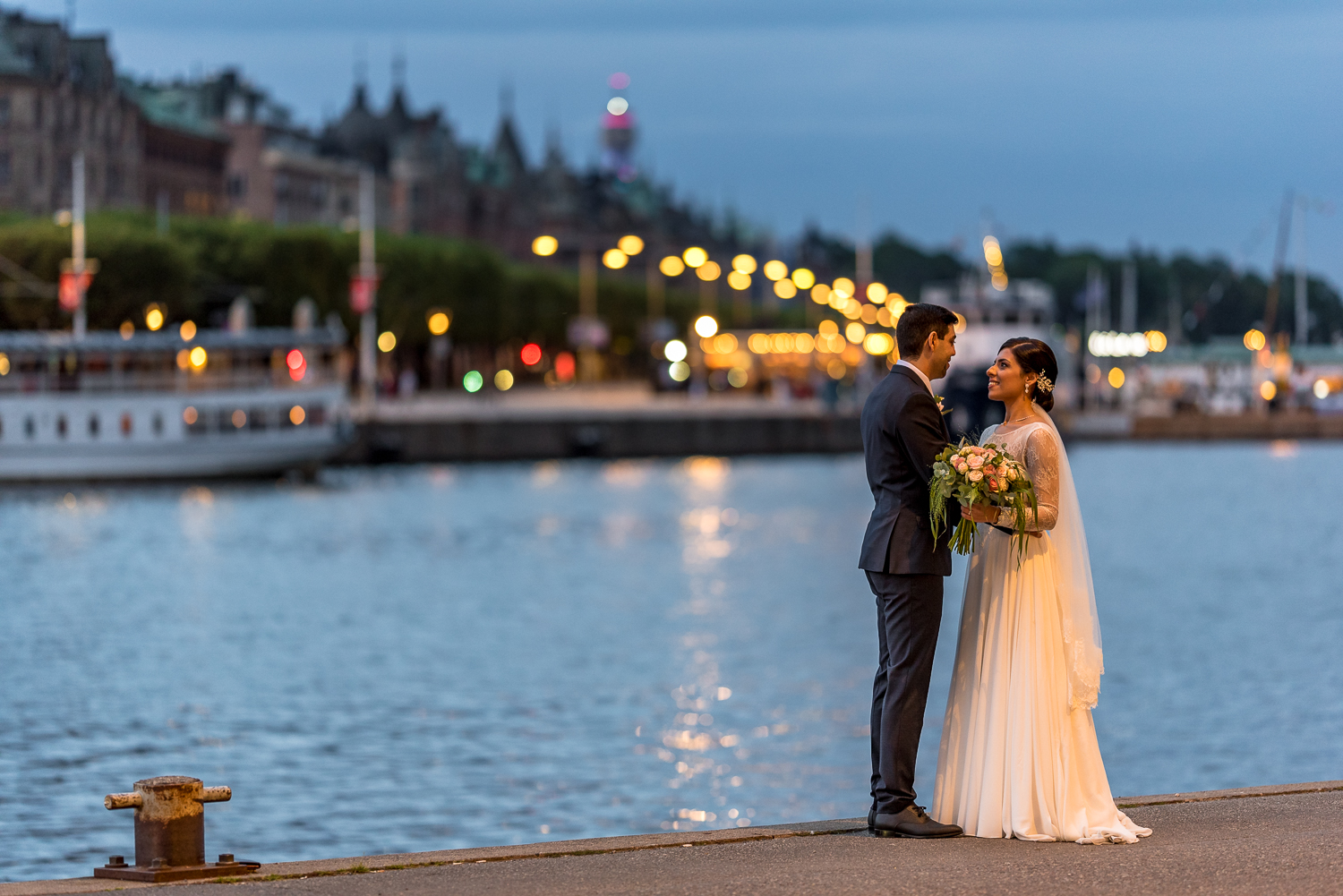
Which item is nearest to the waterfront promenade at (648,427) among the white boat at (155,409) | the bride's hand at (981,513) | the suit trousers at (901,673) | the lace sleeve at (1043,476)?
the white boat at (155,409)

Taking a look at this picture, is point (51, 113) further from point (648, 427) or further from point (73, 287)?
point (648, 427)

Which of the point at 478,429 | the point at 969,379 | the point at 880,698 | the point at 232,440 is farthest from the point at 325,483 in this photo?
the point at 880,698

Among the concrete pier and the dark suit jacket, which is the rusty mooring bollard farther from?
the concrete pier

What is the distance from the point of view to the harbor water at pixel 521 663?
18766mm

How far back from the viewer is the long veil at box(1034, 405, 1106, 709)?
8.97m

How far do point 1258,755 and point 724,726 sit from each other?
5.76 m

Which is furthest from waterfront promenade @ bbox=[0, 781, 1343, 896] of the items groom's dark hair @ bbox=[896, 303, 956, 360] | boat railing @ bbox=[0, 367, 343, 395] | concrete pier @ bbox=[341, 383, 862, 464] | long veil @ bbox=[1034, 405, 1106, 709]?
concrete pier @ bbox=[341, 383, 862, 464]

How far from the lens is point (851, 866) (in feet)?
27.7

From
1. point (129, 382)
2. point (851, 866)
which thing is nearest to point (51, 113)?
point (129, 382)

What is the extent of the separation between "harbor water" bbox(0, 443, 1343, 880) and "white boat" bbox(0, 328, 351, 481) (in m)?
2.55

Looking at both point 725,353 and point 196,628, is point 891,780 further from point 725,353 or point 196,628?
point 725,353

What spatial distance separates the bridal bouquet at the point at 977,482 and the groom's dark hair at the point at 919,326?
0.44m

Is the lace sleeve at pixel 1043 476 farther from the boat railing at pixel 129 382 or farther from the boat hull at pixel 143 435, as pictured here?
the boat railing at pixel 129 382

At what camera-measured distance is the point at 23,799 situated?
18297mm
